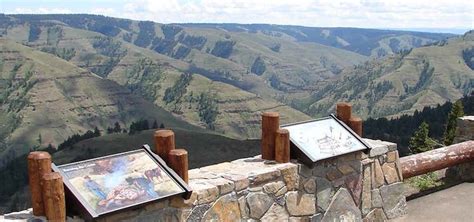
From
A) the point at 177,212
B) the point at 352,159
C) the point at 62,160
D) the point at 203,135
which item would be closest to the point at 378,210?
the point at 352,159

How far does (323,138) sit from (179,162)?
2.26m

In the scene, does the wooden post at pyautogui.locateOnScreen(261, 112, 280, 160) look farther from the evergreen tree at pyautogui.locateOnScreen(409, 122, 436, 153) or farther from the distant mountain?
the distant mountain

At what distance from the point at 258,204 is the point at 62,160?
93743mm

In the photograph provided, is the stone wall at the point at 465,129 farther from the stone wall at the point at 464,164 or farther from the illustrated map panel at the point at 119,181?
the illustrated map panel at the point at 119,181

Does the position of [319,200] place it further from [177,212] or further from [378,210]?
[177,212]

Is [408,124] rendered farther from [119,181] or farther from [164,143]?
[119,181]

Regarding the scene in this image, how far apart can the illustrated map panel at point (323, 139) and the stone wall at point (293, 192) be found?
4.7 inches

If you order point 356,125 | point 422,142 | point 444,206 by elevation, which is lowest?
point 422,142

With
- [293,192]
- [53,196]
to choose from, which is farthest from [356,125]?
[53,196]

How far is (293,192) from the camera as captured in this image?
6609 mm

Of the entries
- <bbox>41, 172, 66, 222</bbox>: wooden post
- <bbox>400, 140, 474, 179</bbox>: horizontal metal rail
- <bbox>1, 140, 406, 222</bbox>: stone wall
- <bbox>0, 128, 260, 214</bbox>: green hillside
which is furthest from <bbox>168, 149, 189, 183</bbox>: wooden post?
<bbox>0, 128, 260, 214</bbox>: green hillside

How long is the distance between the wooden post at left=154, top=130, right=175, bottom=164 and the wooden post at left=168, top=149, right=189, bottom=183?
0.09 m

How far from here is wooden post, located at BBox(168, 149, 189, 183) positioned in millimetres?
5758

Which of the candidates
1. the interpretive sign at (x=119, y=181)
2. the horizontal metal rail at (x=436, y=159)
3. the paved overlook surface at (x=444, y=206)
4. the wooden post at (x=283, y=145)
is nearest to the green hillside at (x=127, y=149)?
the horizontal metal rail at (x=436, y=159)
